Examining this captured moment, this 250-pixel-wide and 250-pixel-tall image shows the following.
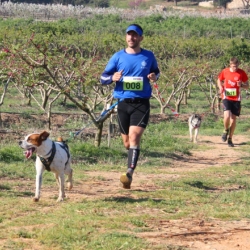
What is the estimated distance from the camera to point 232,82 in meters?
14.1

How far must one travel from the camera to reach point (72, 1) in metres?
85.5

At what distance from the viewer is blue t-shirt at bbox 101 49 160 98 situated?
335 inches

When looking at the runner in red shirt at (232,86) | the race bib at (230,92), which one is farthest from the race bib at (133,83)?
the race bib at (230,92)

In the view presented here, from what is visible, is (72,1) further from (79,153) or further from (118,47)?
(79,153)

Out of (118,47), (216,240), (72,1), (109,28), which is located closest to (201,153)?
(216,240)

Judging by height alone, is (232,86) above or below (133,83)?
below

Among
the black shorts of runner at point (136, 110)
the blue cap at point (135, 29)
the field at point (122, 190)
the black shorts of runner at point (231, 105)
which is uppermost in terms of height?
the blue cap at point (135, 29)

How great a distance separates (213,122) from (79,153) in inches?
424

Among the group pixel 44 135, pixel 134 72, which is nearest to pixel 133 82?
pixel 134 72

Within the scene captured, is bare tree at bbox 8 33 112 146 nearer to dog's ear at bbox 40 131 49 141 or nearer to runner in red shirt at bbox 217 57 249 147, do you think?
runner in red shirt at bbox 217 57 249 147

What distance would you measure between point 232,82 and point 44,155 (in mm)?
7073

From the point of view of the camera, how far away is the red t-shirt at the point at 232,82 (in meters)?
14.0

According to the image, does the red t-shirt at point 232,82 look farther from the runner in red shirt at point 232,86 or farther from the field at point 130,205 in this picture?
the field at point 130,205

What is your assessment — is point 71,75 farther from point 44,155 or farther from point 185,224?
point 185,224
